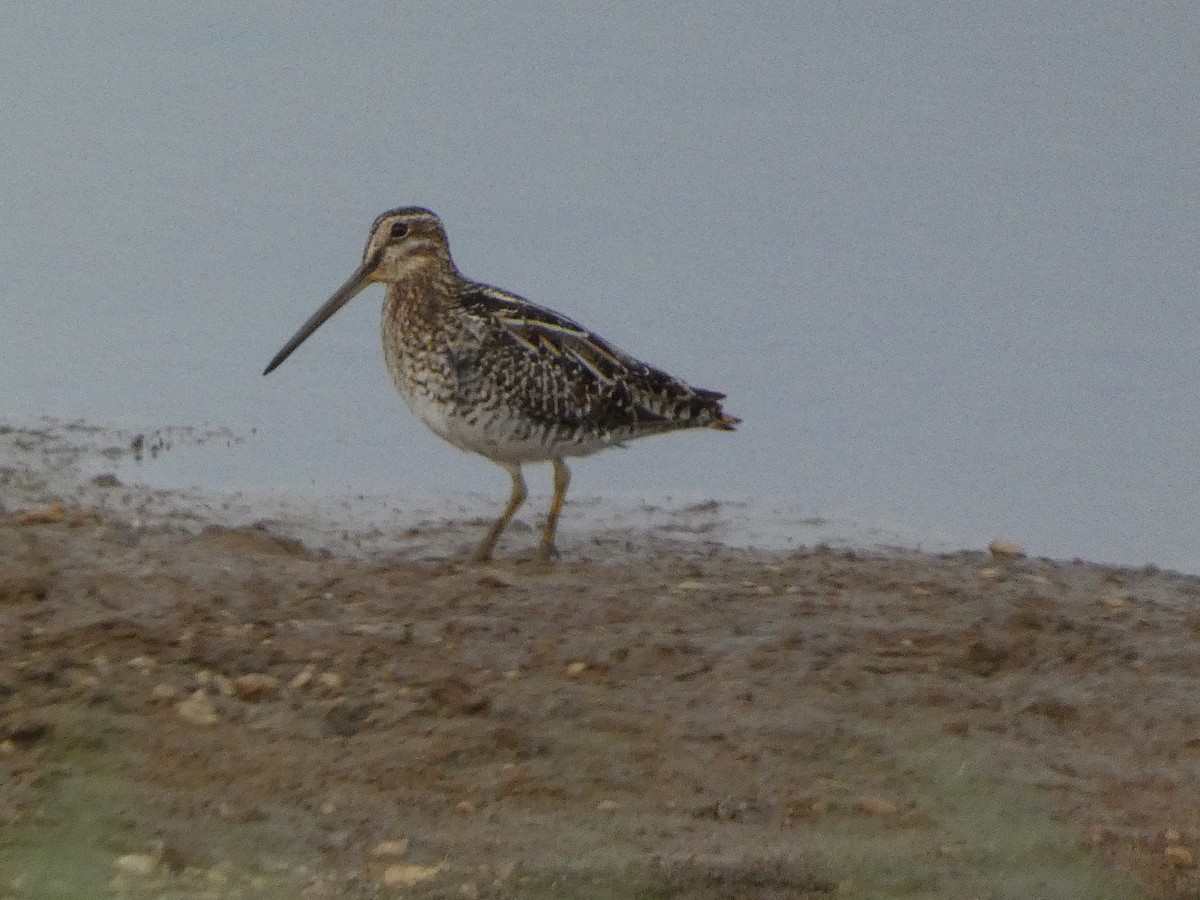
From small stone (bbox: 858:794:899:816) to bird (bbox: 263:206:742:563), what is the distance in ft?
11.5

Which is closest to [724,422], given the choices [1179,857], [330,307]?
[330,307]

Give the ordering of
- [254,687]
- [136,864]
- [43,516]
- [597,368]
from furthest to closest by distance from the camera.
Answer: [597,368], [43,516], [254,687], [136,864]

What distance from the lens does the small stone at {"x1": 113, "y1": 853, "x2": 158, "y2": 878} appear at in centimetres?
404

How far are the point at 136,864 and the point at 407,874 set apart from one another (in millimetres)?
488

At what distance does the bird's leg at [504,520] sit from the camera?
26.8 ft

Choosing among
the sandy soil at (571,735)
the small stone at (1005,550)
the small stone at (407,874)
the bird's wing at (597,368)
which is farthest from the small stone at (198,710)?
the small stone at (1005,550)

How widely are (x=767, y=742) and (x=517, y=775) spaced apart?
0.66m

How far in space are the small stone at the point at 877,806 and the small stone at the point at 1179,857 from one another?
576 millimetres

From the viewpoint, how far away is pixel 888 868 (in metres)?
4.35

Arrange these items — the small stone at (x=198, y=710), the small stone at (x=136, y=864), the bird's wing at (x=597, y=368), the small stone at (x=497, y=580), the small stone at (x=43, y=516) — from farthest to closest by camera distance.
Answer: the bird's wing at (x=597, y=368)
the small stone at (x=43, y=516)
the small stone at (x=497, y=580)
the small stone at (x=198, y=710)
the small stone at (x=136, y=864)

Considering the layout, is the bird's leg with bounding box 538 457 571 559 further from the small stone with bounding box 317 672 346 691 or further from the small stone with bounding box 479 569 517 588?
the small stone with bounding box 317 672 346 691

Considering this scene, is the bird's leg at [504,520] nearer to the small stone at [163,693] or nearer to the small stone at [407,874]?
the small stone at [163,693]

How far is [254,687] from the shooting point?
5.26 metres

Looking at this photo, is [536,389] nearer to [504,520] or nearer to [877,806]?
[504,520]
